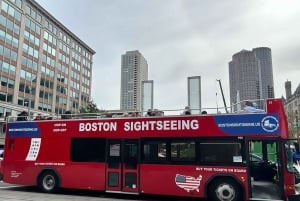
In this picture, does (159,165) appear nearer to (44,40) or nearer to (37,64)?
(37,64)

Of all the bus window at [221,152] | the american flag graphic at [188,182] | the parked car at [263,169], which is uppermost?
A: the bus window at [221,152]

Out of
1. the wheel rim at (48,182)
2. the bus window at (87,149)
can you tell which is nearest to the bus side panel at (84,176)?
the bus window at (87,149)

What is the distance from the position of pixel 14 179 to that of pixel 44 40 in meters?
66.4

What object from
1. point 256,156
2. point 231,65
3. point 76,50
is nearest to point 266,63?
point 231,65

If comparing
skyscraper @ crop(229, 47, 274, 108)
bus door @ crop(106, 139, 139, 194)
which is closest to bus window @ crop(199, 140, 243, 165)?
bus door @ crop(106, 139, 139, 194)

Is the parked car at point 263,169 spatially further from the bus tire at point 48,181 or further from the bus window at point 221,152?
the bus tire at point 48,181

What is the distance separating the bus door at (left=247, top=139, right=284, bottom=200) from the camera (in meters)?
9.70

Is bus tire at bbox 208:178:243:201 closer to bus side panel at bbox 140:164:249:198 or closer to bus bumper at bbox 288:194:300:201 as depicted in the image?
bus side panel at bbox 140:164:249:198

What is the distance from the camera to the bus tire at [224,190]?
32.6 ft

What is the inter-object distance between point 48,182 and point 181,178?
583cm

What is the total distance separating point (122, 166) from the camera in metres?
11.6

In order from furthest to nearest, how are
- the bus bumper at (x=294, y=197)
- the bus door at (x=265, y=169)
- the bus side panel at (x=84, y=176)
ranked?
1. the bus side panel at (x=84, y=176)
2. the bus door at (x=265, y=169)
3. the bus bumper at (x=294, y=197)

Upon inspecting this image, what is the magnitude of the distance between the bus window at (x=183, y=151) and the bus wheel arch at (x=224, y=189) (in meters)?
1.08

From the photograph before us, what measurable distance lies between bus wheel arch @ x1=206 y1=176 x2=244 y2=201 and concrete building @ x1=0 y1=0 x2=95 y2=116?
46.2 meters
